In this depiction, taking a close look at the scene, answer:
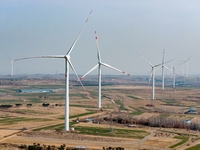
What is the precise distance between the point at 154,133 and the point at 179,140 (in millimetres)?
6103

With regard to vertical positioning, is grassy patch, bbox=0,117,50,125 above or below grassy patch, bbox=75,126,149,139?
above

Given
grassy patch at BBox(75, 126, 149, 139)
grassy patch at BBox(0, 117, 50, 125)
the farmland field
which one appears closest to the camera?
the farmland field

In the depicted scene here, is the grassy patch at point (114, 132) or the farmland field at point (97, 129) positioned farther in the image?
the grassy patch at point (114, 132)

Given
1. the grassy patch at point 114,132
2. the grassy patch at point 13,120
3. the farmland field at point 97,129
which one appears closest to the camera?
the farmland field at point 97,129

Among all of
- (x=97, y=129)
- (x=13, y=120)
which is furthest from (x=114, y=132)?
(x=13, y=120)

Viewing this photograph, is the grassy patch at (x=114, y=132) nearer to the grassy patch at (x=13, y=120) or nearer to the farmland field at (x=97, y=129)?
the farmland field at (x=97, y=129)

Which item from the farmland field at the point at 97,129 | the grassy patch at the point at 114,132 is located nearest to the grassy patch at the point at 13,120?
the farmland field at the point at 97,129

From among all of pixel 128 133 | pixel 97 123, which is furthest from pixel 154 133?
pixel 97 123

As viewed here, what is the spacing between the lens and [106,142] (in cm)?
4956

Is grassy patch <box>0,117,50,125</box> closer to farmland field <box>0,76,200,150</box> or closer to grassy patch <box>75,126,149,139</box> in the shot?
farmland field <box>0,76,200,150</box>

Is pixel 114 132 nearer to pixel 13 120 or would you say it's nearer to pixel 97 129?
pixel 97 129

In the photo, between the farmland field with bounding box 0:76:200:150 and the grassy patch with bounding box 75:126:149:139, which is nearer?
the farmland field with bounding box 0:76:200:150

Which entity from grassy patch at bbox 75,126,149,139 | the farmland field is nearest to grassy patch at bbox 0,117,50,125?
the farmland field

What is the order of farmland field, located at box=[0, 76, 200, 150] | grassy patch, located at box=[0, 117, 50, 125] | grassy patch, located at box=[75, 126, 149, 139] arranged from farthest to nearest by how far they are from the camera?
grassy patch, located at box=[0, 117, 50, 125], grassy patch, located at box=[75, 126, 149, 139], farmland field, located at box=[0, 76, 200, 150]
